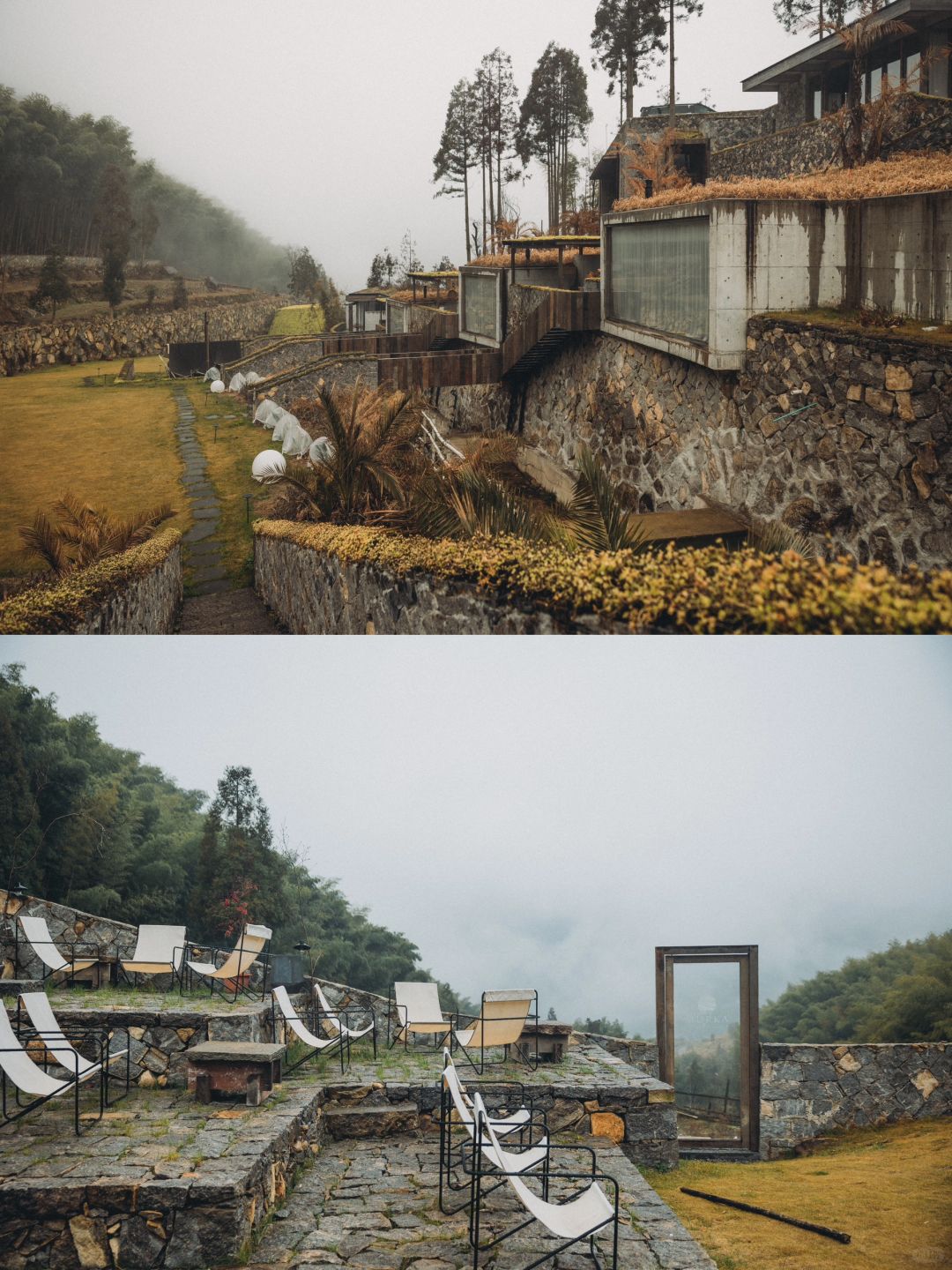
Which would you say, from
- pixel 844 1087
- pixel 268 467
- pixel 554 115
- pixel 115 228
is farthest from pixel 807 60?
pixel 844 1087

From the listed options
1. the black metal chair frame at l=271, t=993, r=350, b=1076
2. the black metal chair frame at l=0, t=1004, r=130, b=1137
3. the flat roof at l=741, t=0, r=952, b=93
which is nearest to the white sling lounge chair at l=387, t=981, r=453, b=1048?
the black metal chair frame at l=271, t=993, r=350, b=1076

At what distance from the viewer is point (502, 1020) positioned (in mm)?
8062

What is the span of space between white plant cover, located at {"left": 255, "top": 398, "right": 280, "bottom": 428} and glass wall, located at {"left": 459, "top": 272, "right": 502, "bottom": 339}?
1.44 meters

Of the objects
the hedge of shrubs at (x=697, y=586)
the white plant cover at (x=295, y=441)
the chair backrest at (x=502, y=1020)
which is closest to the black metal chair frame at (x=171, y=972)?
the chair backrest at (x=502, y=1020)

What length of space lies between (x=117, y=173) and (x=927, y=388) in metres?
6.11

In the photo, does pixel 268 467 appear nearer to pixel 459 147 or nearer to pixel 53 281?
pixel 53 281

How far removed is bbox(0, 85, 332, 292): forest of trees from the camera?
8.32 m

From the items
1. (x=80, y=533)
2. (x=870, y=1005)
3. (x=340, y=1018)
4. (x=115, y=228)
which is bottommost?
(x=870, y=1005)

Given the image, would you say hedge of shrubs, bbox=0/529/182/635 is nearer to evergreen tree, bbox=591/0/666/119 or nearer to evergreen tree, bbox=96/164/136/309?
evergreen tree, bbox=96/164/136/309

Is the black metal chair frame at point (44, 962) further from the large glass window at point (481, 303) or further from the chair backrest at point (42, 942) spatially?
the large glass window at point (481, 303)

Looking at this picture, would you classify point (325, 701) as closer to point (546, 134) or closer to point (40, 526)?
point (40, 526)

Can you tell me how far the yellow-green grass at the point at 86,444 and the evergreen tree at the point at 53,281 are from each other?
0.55 meters

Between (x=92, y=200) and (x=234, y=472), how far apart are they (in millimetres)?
2502

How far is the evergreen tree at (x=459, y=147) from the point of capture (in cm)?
786
